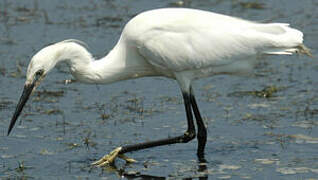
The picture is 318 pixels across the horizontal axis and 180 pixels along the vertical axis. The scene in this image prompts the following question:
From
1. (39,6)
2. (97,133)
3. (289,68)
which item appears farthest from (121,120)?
(39,6)

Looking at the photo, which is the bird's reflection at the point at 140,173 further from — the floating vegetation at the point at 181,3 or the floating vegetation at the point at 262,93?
the floating vegetation at the point at 181,3

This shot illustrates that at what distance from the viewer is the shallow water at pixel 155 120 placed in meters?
8.34

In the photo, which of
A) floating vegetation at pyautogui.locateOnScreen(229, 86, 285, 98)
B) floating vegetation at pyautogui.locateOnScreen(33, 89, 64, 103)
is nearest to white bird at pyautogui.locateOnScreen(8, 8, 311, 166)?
floating vegetation at pyautogui.locateOnScreen(229, 86, 285, 98)

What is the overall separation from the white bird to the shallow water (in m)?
0.42

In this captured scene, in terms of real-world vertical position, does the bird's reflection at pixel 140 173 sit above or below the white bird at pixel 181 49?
below

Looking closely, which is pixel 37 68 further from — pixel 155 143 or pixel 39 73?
pixel 155 143

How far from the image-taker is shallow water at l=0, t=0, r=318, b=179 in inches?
328

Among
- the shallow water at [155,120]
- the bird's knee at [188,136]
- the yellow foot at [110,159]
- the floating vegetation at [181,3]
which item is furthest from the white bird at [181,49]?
the floating vegetation at [181,3]

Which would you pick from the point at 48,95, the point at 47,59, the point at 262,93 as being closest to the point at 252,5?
the point at 262,93

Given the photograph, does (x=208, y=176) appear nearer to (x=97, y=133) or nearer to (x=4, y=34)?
(x=97, y=133)

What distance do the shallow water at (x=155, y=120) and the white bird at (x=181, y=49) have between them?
42 cm

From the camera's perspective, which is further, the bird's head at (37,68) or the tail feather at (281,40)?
the tail feather at (281,40)

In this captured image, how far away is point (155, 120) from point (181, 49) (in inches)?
61.6

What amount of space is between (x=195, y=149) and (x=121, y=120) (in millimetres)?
1199
